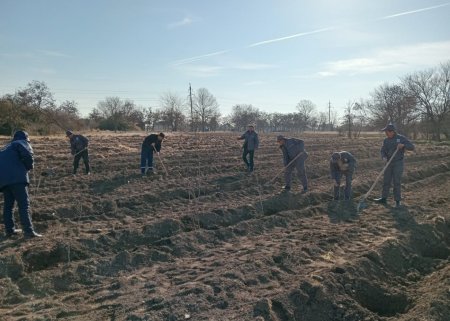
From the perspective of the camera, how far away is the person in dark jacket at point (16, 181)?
7375 millimetres

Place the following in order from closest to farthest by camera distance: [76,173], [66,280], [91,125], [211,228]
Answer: [66,280], [211,228], [76,173], [91,125]

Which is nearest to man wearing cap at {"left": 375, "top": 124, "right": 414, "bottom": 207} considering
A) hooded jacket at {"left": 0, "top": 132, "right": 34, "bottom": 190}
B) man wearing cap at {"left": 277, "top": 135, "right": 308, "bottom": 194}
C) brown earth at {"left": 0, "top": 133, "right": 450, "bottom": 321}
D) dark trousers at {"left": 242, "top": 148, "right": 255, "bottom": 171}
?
brown earth at {"left": 0, "top": 133, "right": 450, "bottom": 321}

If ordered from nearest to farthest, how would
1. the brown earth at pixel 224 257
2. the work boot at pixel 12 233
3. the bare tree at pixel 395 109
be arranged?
the brown earth at pixel 224 257, the work boot at pixel 12 233, the bare tree at pixel 395 109

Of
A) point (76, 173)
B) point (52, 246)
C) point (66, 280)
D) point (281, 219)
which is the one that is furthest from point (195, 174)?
point (66, 280)

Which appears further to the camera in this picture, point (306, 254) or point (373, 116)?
point (373, 116)

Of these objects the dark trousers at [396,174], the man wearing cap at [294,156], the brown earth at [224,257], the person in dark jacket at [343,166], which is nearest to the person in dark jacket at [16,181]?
the brown earth at [224,257]

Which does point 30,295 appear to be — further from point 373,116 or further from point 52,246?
point 373,116

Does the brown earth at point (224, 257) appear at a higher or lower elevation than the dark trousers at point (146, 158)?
lower

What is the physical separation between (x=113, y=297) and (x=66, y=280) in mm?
989

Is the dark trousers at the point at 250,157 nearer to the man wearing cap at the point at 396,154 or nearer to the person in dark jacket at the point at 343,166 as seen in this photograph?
the person in dark jacket at the point at 343,166

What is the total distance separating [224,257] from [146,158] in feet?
26.0

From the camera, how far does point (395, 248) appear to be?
22.2ft

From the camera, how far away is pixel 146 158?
13.8m

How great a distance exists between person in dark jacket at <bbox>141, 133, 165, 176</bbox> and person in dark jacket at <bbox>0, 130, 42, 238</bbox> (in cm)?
601
